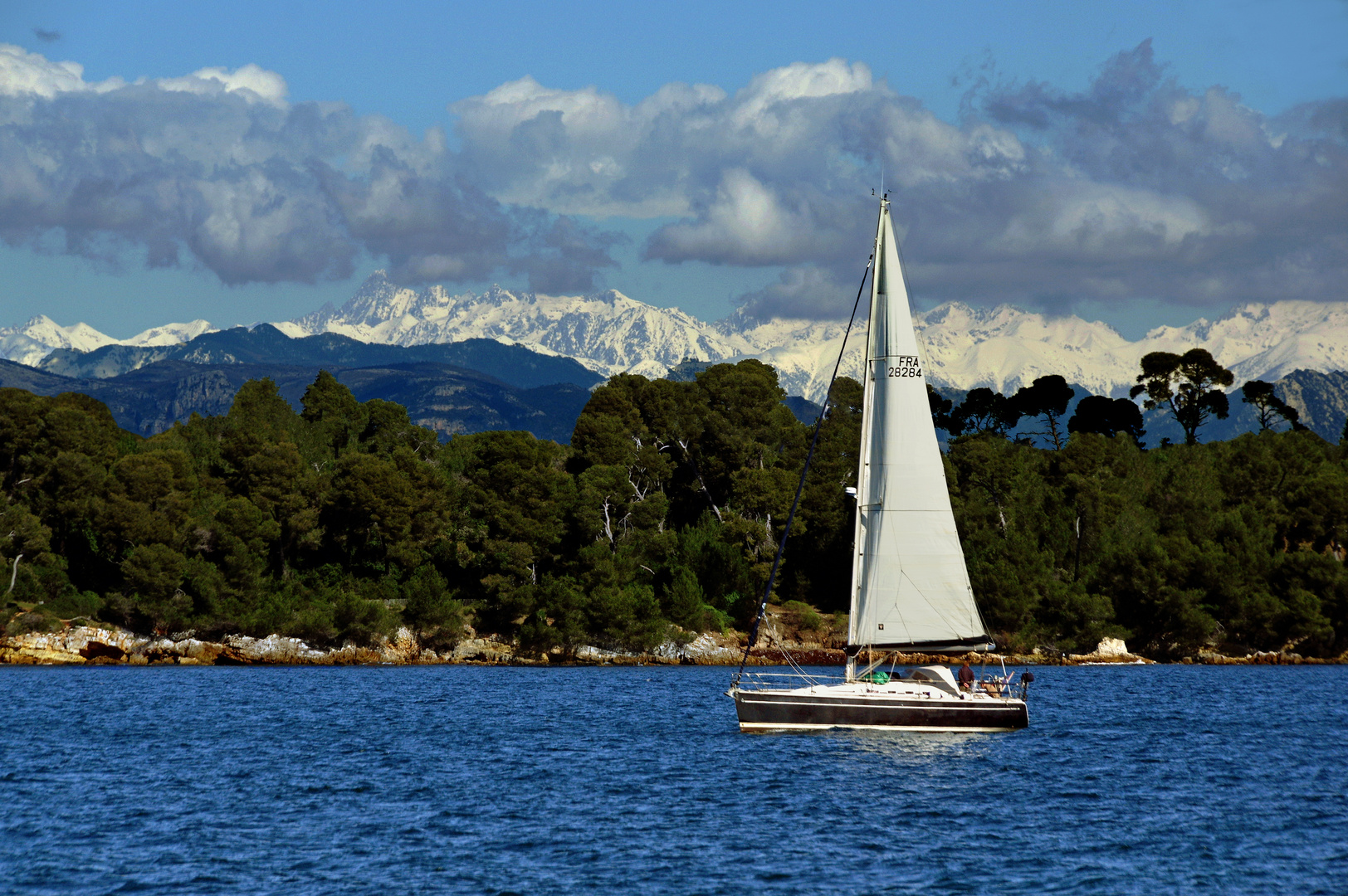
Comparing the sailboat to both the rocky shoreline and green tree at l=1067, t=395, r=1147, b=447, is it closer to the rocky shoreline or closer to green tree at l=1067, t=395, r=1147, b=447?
the rocky shoreline

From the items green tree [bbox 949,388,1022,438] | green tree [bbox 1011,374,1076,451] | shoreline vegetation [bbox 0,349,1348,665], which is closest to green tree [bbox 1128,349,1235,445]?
green tree [bbox 1011,374,1076,451]

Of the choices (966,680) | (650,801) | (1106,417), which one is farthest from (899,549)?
(1106,417)

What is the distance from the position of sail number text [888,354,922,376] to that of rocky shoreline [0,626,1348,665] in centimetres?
5357

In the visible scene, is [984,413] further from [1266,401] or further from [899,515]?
[899,515]

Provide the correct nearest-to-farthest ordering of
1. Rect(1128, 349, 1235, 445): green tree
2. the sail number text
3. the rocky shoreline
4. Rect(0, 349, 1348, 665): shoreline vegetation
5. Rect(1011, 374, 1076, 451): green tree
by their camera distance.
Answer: the sail number text → the rocky shoreline → Rect(0, 349, 1348, 665): shoreline vegetation → Rect(1128, 349, 1235, 445): green tree → Rect(1011, 374, 1076, 451): green tree

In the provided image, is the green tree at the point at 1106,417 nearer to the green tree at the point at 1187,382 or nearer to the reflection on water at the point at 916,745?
the green tree at the point at 1187,382

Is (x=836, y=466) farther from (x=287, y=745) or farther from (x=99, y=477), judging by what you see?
(x=287, y=745)

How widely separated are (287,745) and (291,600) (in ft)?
177

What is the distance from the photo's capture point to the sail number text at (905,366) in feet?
156

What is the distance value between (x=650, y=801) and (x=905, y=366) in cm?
1841

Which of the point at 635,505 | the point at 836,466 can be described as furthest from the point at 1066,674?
the point at 635,505

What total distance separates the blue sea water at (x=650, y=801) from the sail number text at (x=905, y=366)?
13.2 m

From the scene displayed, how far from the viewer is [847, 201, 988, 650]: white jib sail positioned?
1868 inches

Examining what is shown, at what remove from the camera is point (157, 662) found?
A: 322 ft
